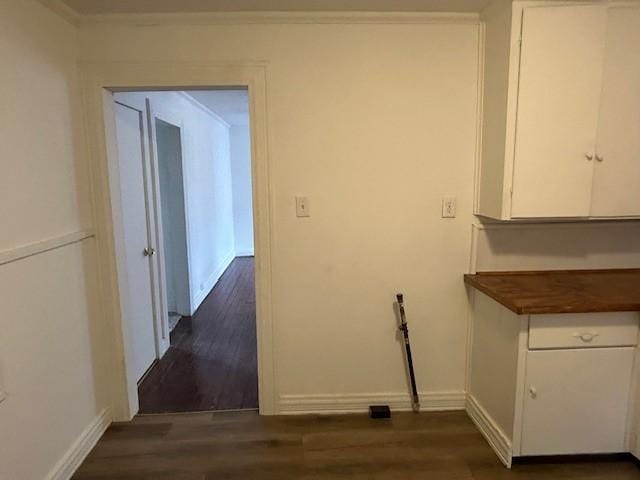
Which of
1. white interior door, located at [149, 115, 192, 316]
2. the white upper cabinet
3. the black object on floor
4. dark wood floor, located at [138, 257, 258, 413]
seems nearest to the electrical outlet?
the white upper cabinet

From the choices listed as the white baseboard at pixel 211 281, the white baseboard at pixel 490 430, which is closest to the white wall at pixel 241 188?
the white baseboard at pixel 211 281

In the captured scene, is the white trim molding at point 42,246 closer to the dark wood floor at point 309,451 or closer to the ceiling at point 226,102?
the dark wood floor at point 309,451

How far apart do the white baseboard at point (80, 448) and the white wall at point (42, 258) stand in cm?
3

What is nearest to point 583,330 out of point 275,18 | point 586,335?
point 586,335

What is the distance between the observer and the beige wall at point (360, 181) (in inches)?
89.4

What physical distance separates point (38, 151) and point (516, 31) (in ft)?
7.35

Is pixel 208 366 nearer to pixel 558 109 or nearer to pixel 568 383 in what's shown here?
pixel 568 383

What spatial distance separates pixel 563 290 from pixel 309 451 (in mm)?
1541

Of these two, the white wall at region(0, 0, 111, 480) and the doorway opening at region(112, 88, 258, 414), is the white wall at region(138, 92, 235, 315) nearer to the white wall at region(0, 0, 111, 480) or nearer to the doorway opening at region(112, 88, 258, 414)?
the doorway opening at region(112, 88, 258, 414)

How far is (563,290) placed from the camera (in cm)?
213

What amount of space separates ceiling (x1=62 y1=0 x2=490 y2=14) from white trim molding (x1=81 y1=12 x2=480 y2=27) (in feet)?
0.08

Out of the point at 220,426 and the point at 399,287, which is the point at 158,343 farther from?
the point at 399,287

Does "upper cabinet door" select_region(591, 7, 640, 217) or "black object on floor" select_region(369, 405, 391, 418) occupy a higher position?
"upper cabinet door" select_region(591, 7, 640, 217)

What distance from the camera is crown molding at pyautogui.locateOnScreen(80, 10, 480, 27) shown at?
7.24 feet
